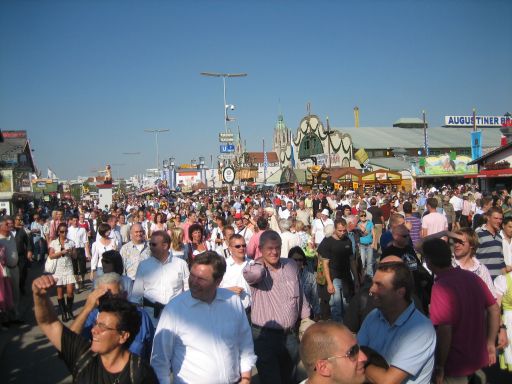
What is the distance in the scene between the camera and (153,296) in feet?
15.9

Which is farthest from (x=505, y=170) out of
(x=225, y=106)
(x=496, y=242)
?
(x=496, y=242)

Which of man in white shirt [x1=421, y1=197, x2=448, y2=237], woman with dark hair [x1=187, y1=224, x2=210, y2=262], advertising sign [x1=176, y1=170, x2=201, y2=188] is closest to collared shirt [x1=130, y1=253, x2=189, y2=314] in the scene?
→ woman with dark hair [x1=187, y1=224, x2=210, y2=262]

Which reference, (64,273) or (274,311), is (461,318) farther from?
(64,273)

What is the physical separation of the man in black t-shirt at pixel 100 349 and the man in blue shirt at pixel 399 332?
1.42 meters

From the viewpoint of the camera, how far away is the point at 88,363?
2635mm

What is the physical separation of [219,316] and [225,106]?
19766 mm

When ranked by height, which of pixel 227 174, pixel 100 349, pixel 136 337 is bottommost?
pixel 136 337

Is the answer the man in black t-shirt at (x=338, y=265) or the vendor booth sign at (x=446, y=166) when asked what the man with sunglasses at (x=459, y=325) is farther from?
the vendor booth sign at (x=446, y=166)

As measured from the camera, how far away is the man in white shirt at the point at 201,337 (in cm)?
304

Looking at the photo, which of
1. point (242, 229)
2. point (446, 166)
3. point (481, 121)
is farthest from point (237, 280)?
point (481, 121)

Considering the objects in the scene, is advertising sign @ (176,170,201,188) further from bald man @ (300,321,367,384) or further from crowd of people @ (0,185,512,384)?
bald man @ (300,321,367,384)

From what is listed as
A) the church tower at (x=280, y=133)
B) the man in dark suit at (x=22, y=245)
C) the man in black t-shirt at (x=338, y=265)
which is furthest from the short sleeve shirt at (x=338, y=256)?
the church tower at (x=280, y=133)

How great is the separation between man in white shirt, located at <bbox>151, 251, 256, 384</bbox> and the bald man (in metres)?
1.11

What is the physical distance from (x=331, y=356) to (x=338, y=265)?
4816 mm
